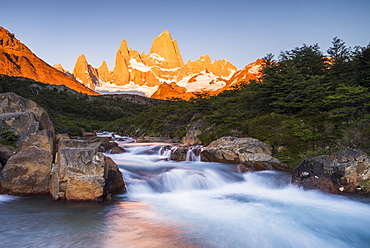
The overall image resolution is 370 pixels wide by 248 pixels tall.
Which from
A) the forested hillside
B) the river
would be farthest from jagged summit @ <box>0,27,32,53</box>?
the river

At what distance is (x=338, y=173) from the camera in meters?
7.93

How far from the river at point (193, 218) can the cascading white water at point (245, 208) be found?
2 centimetres

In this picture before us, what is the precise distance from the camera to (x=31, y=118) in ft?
39.4

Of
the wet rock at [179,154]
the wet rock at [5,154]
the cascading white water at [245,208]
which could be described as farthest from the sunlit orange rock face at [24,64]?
the cascading white water at [245,208]

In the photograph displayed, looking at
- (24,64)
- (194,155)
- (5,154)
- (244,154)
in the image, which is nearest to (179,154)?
(194,155)

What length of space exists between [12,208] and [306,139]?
11.8m

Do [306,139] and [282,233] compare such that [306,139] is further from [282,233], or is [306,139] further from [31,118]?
[31,118]

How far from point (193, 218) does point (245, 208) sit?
1858mm

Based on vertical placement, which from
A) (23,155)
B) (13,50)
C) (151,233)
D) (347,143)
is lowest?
(151,233)

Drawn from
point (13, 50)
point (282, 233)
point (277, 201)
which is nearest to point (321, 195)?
point (277, 201)

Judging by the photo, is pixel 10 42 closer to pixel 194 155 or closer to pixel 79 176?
pixel 194 155

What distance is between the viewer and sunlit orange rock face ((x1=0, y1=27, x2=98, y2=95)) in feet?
363

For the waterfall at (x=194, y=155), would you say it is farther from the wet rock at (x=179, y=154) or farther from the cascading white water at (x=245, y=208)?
the cascading white water at (x=245, y=208)

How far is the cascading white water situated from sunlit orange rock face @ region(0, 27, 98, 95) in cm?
11469
